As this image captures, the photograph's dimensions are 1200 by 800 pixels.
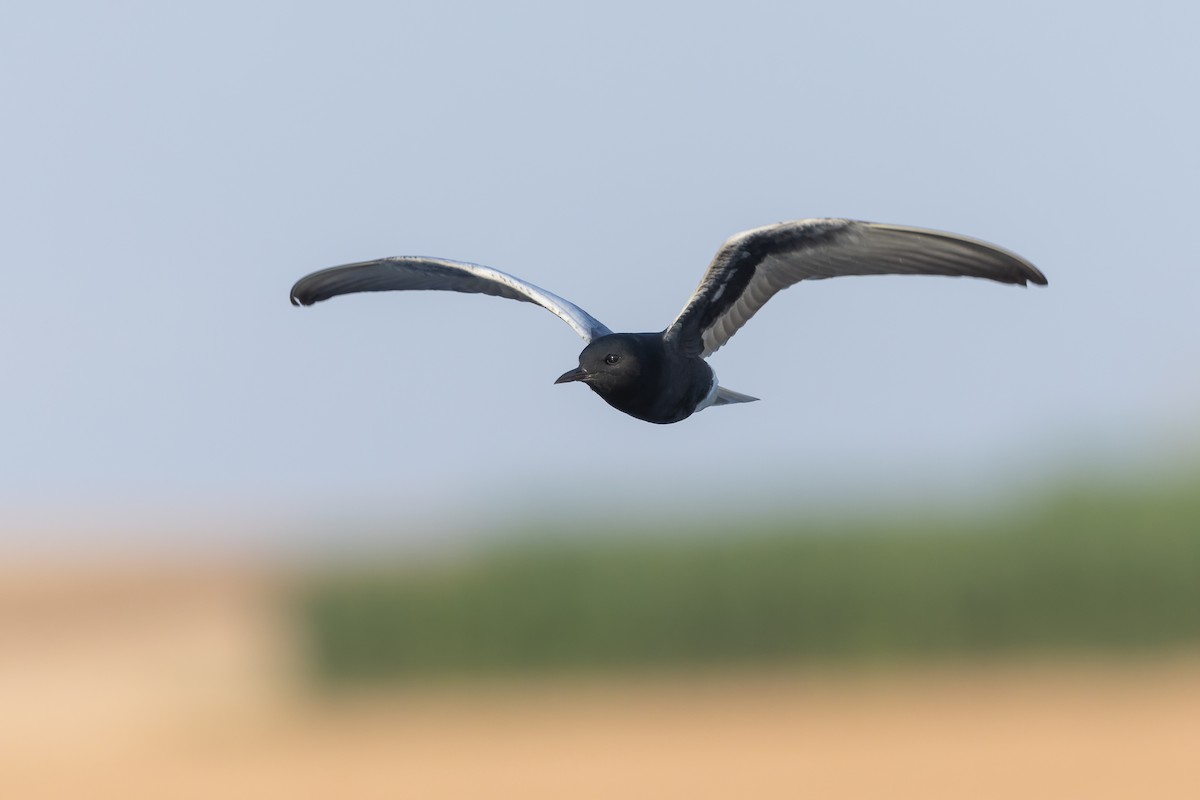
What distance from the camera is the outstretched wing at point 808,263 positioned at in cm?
826

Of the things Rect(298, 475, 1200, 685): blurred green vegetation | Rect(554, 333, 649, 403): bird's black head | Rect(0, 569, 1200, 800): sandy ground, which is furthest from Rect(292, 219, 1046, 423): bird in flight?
Rect(298, 475, 1200, 685): blurred green vegetation

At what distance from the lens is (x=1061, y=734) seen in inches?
1479

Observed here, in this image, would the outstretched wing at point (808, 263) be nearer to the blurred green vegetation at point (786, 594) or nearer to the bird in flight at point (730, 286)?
the bird in flight at point (730, 286)

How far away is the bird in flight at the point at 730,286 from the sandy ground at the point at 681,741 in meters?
25.7

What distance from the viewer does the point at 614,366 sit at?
8031 mm

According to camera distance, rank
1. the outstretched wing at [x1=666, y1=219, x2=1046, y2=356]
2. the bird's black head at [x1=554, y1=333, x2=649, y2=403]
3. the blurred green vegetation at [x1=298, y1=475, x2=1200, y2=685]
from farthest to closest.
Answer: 1. the blurred green vegetation at [x1=298, y1=475, x2=1200, y2=685]
2. the outstretched wing at [x1=666, y1=219, x2=1046, y2=356]
3. the bird's black head at [x1=554, y1=333, x2=649, y2=403]

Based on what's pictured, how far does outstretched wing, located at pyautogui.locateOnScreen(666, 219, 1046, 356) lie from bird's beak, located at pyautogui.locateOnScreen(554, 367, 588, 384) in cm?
58

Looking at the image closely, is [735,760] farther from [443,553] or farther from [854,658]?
[443,553]

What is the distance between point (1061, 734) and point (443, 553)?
13.7 metres

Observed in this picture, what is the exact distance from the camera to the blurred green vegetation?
36.6m

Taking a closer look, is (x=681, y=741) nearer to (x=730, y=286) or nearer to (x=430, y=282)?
(x=430, y=282)

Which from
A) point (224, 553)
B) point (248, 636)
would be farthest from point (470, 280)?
point (224, 553)

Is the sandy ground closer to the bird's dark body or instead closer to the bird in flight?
the bird in flight

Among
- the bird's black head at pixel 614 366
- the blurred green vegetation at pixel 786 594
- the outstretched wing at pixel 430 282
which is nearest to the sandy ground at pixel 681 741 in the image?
the blurred green vegetation at pixel 786 594
